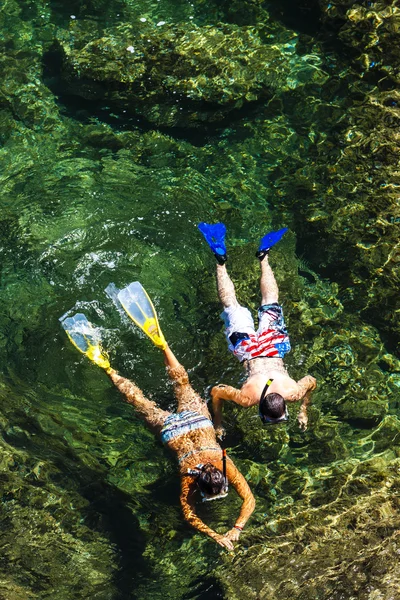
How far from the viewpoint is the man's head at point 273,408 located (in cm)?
583

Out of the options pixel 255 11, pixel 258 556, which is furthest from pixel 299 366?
pixel 255 11

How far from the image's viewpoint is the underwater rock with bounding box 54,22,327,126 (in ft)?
29.4

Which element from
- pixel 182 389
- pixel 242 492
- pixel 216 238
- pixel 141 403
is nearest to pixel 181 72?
pixel 216 238

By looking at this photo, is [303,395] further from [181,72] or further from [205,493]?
[181,72]

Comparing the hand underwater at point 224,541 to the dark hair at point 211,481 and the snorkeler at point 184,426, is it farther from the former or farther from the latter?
the dark hair at point 211,481

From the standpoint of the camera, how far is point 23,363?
7031 mm

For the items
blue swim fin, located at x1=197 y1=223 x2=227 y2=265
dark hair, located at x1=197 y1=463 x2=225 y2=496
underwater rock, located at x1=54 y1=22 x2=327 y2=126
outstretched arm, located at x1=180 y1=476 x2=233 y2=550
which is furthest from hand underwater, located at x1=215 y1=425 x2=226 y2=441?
underwater rock, located at x1=54 y1=22 x2=327 y2=126

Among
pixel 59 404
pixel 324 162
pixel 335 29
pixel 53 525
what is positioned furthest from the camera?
pixel 335 29

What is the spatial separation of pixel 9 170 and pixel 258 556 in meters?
5.69

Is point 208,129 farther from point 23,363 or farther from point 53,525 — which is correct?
point 53,525

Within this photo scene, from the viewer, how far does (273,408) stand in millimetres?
5820

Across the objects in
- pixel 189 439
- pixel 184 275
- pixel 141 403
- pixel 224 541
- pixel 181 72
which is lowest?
pixel 224 541

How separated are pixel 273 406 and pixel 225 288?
68.1 inches

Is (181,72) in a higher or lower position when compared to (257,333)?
higher
